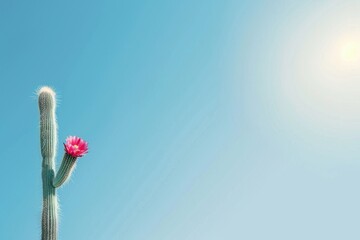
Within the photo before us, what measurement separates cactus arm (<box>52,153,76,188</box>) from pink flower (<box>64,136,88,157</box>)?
0.09 m

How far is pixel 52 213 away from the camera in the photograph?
8.86 metres

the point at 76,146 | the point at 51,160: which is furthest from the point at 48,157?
the point at 76,146

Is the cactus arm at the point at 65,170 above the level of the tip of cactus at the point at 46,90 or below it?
below

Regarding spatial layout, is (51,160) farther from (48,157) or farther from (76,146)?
(76,146)

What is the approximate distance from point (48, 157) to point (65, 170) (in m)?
0.79

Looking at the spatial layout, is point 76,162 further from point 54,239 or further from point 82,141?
point 54,239

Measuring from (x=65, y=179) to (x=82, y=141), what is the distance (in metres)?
0.74

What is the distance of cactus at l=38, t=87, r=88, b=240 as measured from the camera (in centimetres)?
879

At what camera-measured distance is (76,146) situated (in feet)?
30.2

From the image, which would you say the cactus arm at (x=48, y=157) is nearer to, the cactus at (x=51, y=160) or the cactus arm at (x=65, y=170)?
the cactus at (x=51, y=160)

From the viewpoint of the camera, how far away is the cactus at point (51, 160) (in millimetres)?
8789

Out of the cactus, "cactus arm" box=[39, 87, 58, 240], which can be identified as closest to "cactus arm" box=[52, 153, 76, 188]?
the cactus

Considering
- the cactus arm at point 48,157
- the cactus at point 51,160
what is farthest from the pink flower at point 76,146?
the cactus arm at point 48,157

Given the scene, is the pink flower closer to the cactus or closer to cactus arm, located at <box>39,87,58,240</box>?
the cactus
